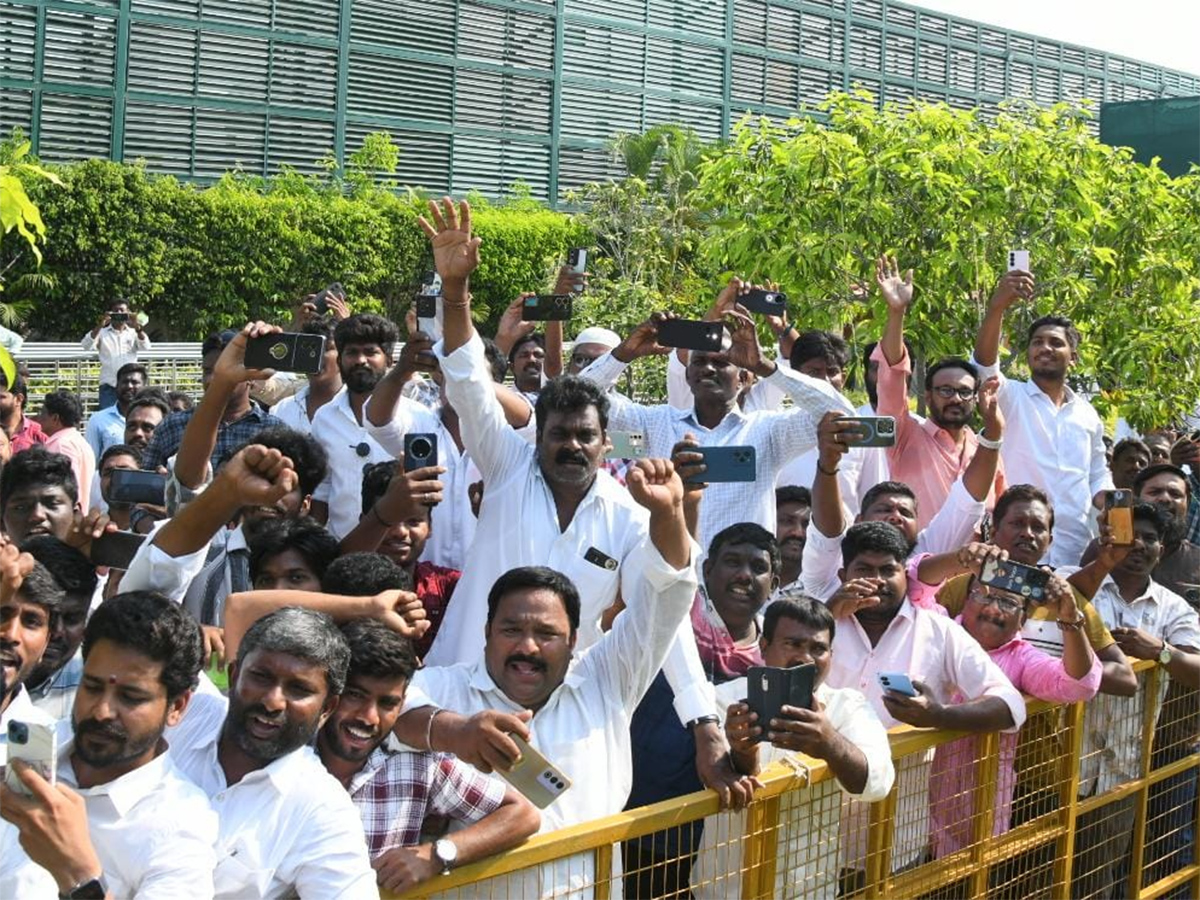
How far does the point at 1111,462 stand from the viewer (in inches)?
342

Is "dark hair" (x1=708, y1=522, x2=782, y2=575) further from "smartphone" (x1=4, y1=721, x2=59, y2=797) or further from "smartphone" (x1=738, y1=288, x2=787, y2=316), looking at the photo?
"smartphone" (x1=4, y1=721, x2=59, y2=797)

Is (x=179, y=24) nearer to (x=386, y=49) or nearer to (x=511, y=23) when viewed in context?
(x=386, y=49)

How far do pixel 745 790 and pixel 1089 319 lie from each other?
8.85m

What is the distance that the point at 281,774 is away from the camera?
11.0 feet

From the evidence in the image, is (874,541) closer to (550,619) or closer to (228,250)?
(550,619)

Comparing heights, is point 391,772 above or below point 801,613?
below

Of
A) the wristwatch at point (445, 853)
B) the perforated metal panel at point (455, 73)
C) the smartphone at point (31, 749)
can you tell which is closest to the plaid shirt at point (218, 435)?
the wristwatch at point (445, 853)

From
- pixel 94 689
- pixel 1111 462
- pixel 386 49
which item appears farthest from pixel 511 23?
pixel 94 689

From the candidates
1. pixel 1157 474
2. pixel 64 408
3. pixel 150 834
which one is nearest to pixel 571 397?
pixel 150 834

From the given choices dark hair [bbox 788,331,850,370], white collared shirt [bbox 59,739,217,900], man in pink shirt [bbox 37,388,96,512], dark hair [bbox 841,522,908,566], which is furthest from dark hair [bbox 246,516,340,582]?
dark hair [bbox 788,331,850,370]

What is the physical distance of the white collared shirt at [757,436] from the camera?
20.6 ft

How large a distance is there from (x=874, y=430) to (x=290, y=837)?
3.12 meters

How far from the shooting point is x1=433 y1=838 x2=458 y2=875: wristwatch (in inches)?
134

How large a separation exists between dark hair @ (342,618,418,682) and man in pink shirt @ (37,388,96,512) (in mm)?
3337
